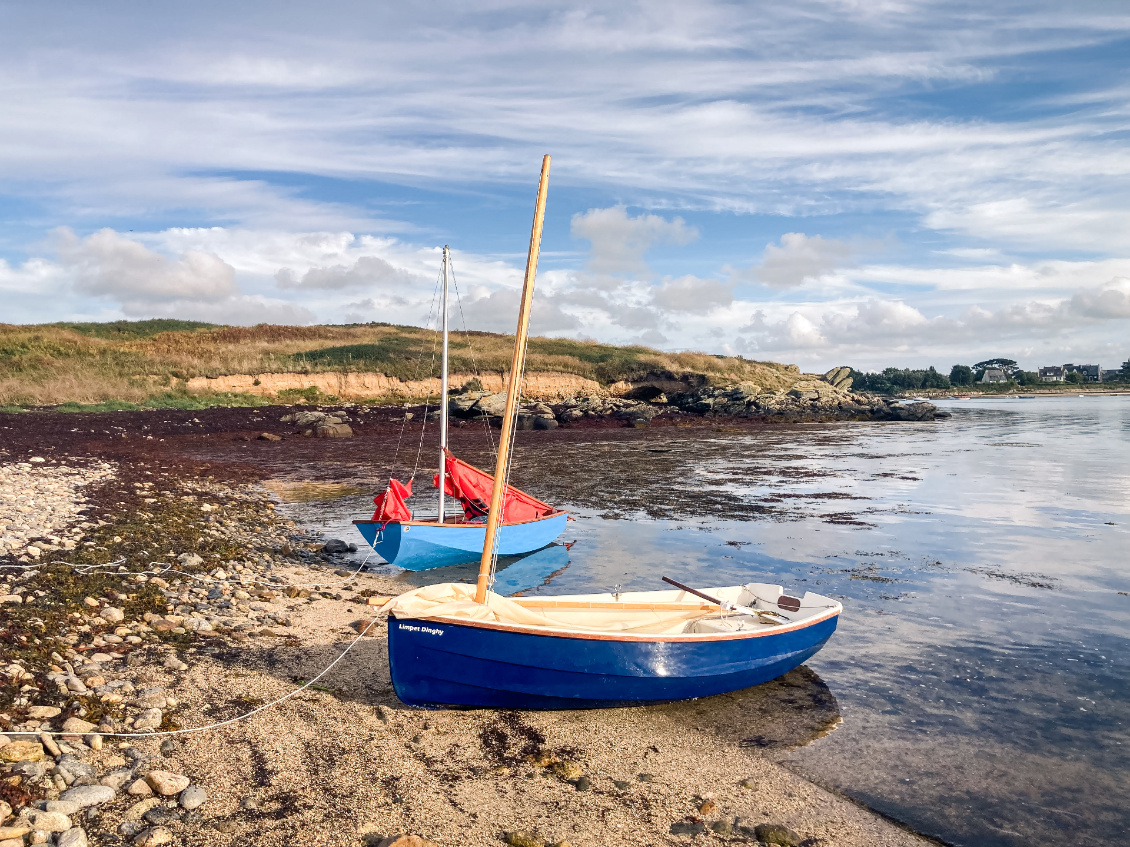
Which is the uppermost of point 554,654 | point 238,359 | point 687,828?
point 238,359

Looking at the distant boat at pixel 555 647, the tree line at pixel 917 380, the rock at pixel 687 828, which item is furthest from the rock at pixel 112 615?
the tree line at pixel 917 380

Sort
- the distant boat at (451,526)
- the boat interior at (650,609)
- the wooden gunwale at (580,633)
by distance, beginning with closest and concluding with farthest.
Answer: the wooden gunwale at (580,633)
the boat interior at (650,609)
the distant boat at (451,526)

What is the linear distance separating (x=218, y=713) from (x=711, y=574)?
10.4 metres

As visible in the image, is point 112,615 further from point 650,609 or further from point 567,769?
point 650,609

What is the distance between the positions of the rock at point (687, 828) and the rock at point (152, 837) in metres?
4.08

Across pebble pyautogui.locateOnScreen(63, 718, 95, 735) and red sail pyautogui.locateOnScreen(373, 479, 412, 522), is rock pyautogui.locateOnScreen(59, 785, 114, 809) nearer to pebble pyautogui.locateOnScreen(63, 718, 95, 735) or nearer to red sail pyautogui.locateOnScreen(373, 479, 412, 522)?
pebble pyautogui.locateOnScreen(63, 718, 95, 735)

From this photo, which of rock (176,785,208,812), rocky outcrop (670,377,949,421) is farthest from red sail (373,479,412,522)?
rocky outcrop (670,377,949,421)

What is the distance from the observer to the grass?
5762 centimetres

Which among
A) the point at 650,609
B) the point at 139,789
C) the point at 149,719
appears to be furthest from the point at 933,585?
the point at 139,789

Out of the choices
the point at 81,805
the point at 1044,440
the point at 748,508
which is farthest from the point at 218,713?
the point at 1044,440

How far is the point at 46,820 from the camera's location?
551 cm

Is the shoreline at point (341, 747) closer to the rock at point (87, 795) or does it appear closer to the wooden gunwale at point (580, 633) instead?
the rock at point (87, 795)

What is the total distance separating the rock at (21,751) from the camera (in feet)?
20.5

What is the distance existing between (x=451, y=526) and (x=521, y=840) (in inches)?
387
